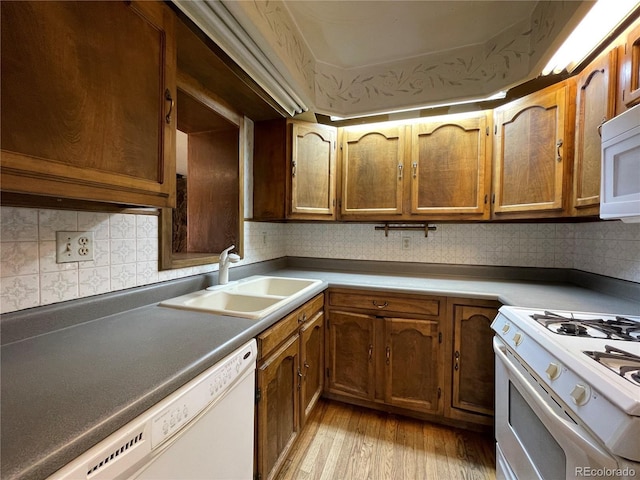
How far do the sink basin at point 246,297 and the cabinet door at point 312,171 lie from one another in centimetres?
52

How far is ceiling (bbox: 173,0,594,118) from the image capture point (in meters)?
1.17

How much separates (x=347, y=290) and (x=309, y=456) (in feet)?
3.14

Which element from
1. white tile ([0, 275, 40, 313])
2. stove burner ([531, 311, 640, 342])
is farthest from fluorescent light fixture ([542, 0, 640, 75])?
white tile ([0, 275, 40, 313])

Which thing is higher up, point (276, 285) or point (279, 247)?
point (279, 247)

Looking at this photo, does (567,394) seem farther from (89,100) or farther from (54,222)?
(54,222)

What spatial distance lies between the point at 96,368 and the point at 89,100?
71 centimetres

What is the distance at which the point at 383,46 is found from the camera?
167 centimetres

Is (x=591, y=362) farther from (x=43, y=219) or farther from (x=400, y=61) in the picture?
(x=400, y=61)

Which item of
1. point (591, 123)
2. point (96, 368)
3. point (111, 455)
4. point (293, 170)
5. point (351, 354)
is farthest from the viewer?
point (293, 170)

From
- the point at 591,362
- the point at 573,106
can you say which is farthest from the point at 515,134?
the point at 591,362

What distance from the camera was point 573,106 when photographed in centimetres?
142

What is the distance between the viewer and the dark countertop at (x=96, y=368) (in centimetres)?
44

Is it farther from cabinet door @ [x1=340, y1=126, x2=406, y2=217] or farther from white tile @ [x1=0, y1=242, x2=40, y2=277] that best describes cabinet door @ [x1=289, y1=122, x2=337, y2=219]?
white tile @ [x1=0, y1=242, x2=40, y2=277]

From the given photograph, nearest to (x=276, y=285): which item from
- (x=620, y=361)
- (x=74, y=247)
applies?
(x=74, y=247)
